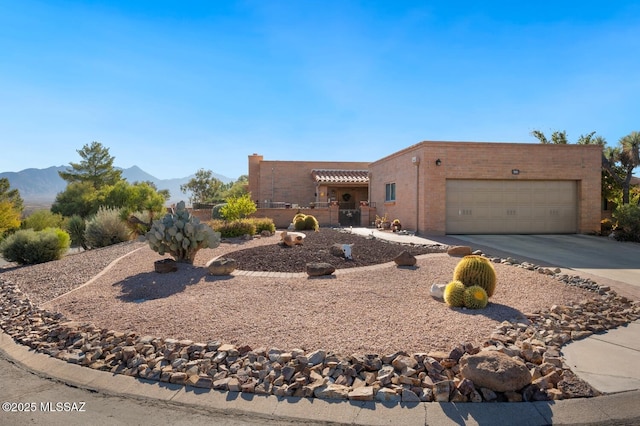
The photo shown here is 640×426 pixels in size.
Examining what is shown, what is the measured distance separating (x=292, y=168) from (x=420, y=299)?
25.7 m

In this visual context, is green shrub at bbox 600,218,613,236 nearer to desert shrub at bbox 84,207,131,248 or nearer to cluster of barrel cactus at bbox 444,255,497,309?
cluster of barrel cactus at bbox 444,255,497,309

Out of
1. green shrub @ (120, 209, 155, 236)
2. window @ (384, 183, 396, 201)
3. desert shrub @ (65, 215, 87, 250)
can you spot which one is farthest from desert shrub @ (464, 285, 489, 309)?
desert shrub @ (65, 215, 87, 250)

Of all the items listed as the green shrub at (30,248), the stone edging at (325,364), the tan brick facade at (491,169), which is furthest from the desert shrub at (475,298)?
the green shrub at (30,248)

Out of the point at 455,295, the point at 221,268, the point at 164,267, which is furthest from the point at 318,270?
the point at 164,267

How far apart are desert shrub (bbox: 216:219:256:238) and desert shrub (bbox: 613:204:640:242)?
14.3 meters

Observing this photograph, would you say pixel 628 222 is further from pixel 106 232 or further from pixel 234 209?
pixel 106 232

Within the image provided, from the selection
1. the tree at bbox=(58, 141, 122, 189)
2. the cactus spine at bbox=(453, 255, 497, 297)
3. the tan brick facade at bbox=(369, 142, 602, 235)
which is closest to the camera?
the cactus spine at bbox=(453, 255, 497, 297)

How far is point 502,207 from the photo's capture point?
16.1 meters

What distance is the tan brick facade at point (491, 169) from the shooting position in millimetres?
15641

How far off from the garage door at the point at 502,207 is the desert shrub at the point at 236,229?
8.38 meters

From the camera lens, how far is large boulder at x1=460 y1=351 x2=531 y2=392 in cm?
311

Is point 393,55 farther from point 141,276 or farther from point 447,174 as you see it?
point 141,276

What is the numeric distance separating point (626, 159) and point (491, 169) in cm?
1047

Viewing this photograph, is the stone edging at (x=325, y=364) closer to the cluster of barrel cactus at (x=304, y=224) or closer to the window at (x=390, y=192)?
the cluster of barrel cactus at (x=304, y=224)
